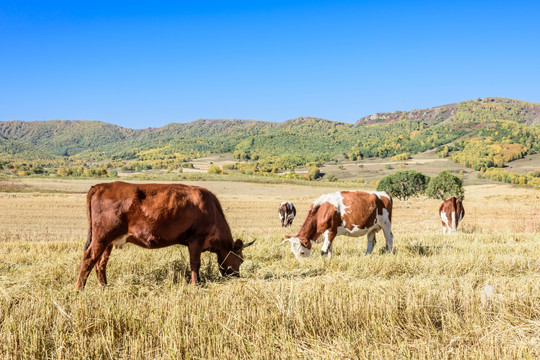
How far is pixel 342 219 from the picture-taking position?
9.64 meters

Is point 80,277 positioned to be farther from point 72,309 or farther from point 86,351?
point 86,351

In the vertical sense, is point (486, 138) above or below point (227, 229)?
above

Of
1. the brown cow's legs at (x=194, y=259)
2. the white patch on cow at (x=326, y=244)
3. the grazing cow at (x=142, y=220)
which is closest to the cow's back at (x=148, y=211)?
the grazing cow at (x=142, y=220)

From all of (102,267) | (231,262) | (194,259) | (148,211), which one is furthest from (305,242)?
(102,267)

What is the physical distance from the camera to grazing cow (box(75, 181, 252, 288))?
6.24m

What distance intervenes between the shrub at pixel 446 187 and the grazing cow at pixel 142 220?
4198 cm

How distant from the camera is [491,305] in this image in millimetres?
4727

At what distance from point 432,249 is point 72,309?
8.43m

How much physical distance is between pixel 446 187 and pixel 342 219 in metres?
39.3

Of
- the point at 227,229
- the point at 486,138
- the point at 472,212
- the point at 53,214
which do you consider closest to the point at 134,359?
the point at 227,229

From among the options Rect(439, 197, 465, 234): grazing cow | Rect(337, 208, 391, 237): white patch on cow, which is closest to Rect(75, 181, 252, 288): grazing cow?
Rect(337, 208, 391, 237): white patch on cow

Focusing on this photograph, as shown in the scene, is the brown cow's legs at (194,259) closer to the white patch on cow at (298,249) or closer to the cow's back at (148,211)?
the cow's back at (148,211)

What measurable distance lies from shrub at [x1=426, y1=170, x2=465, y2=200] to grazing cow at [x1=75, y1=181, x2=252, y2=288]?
41975mm

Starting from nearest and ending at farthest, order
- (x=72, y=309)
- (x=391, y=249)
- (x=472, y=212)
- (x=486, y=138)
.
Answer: (x=72, y=309)
(x=391, y=249)
(x=472, y=212)
(x=486, y=138)
